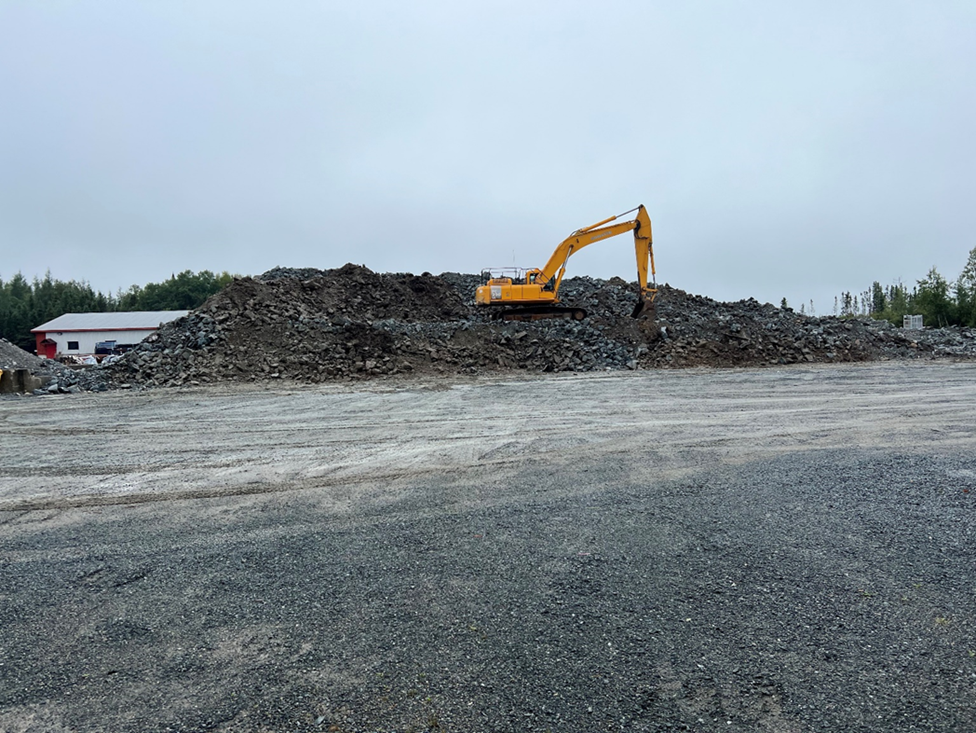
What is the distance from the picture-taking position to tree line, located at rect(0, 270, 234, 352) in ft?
203

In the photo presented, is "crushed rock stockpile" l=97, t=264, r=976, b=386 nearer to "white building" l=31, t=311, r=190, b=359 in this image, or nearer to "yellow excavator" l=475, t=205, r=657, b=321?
"yellow excavator" l=475, t=205, r=657, b=321

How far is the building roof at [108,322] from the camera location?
5053 cm

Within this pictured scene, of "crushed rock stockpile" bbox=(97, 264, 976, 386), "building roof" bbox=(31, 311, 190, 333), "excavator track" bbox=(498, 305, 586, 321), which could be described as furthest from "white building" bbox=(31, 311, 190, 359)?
"excavator track" bbox=(498, 305, 586, 321)

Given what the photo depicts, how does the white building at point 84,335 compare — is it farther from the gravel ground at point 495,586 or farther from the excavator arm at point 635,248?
the gravel ground at point 495,586

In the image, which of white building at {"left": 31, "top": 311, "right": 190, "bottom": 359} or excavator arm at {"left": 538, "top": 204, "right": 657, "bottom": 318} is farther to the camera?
white building at {"left": 31, "top": 311, "right": 190, "bottom": 359}

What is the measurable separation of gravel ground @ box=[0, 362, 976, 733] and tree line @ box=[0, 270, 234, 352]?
58.0 metres

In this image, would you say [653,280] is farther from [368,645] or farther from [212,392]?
[368,645]

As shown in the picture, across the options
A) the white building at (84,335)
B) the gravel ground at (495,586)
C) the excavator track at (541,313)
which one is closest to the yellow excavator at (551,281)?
the excavator track at (541,313)

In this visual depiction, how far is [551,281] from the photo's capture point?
2109 centimetres

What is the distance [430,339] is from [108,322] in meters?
48.0

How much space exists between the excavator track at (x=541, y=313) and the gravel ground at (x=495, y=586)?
1366 cm

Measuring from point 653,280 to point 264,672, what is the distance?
728 inches

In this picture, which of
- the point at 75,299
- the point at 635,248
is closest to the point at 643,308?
the point at 635,248

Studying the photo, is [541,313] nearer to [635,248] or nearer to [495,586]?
[635,248]
